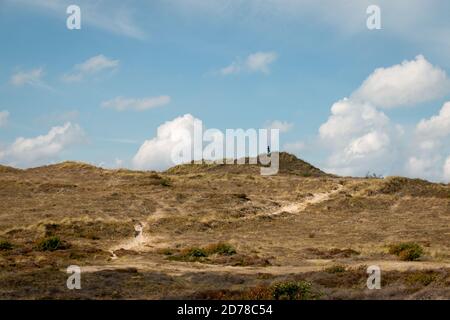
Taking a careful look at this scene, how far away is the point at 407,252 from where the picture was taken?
115 feet

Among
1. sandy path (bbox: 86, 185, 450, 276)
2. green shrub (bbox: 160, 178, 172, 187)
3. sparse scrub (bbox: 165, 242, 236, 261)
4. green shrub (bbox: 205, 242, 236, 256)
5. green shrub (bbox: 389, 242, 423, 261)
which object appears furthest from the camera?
green shrub (bbox: 160, 178, 172, 187)

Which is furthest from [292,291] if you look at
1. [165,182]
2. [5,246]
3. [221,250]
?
[165,182]

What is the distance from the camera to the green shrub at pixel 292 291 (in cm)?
2067

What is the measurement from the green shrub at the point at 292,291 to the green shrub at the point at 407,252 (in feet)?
51.7

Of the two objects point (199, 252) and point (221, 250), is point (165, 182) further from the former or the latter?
point (199, 252)

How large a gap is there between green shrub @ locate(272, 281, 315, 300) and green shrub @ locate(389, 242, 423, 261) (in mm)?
15770

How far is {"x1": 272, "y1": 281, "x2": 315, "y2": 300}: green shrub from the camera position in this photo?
2067cm

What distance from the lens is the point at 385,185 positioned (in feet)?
252

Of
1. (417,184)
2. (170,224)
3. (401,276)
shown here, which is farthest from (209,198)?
(401,276)

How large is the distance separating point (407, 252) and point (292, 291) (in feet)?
55.3

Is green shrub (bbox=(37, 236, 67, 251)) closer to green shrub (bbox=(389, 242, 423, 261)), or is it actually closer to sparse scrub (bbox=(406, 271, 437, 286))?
green shrub (bbox=(389, 242, 423, 261))

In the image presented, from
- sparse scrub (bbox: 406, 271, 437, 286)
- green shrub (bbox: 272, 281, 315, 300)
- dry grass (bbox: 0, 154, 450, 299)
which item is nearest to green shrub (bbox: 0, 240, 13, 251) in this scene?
dry grass (bbox: 0, 154, 450, 299)
